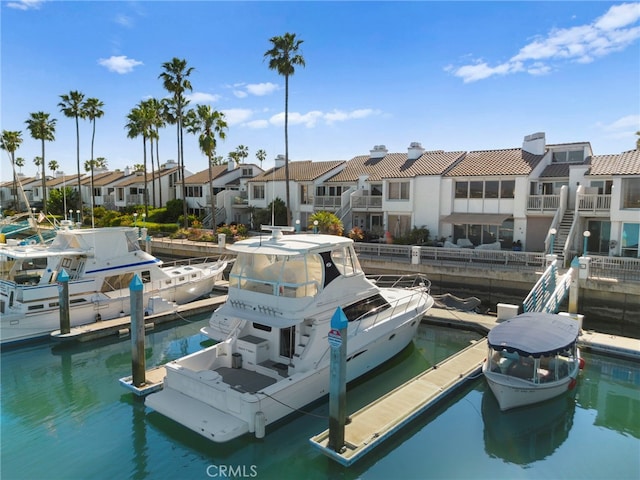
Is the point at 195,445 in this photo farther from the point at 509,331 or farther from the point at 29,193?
the point at 29,193

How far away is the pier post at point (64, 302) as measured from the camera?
1622 centimetres

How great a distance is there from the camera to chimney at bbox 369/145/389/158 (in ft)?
120

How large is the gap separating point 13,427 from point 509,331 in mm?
12741

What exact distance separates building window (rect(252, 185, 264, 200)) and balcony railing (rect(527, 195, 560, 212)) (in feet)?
74.3

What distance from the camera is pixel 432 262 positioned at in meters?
22.8

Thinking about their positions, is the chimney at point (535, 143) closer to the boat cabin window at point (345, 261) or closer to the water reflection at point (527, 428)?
the water reflection at point (527, 428)

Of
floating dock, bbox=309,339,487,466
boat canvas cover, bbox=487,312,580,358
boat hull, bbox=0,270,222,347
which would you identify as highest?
boat canvas cover, bbox=487,312,580,358

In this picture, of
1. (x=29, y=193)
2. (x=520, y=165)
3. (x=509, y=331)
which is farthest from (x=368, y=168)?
(x=29, y=193)

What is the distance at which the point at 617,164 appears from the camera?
75.2 feet

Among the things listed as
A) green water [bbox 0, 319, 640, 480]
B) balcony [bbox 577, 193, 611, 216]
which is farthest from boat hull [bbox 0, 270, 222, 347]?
balcony [bbox 577, 193, 611, 216]

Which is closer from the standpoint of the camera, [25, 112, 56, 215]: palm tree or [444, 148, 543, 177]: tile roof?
[444, 148, 543, 177]: tile roof

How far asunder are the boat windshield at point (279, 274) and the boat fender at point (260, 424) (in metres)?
3.08

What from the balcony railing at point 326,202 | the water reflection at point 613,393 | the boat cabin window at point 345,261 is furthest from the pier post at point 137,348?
the balcony railing at point 326,202

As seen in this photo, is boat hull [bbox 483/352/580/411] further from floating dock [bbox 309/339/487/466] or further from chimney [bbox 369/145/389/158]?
chimney [bbox 369/145/389/158]
